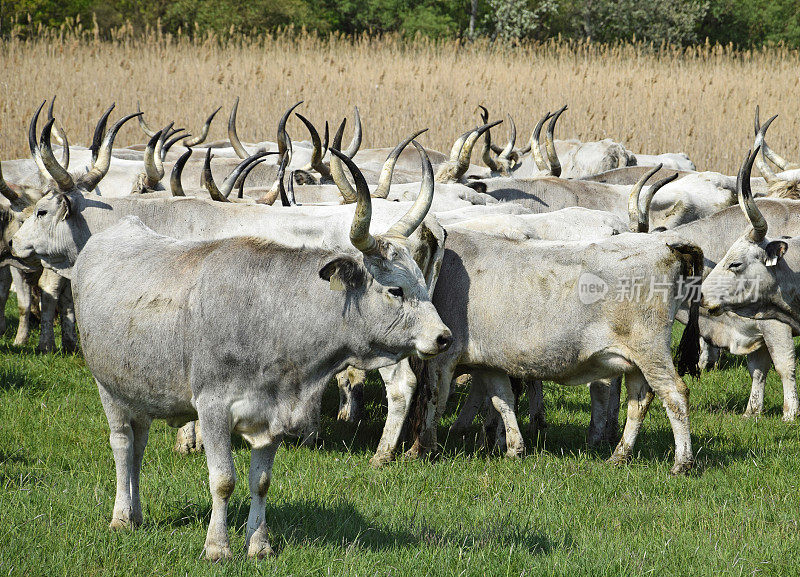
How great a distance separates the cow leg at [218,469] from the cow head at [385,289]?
839 mm

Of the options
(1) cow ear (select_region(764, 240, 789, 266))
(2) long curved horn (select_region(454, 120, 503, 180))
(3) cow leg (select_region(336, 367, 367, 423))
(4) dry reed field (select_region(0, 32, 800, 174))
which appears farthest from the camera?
(4) dry reed field (select_region(0, 32, 800, 174))

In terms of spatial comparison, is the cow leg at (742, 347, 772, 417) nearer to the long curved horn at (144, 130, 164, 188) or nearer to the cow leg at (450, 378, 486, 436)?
the cow leg at (450, 378, 486, 436)

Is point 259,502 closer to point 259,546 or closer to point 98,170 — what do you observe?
point 259,546

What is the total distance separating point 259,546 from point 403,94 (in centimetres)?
1763

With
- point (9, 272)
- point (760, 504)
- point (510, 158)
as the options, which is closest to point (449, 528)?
point (760, 504)

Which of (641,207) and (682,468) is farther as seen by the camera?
(641,207)

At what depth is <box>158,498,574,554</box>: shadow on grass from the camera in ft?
15.7

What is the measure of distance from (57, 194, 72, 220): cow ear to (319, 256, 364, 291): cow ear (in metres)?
3.66

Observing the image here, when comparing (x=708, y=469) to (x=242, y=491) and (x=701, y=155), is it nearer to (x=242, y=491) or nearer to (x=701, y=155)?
(x=242, y=491)

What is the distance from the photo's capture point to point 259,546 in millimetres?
4453

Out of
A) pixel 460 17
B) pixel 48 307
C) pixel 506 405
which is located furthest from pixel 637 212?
pixel 460 17

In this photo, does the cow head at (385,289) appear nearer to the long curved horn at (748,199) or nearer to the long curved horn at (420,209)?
the long curved horn at (420,209)

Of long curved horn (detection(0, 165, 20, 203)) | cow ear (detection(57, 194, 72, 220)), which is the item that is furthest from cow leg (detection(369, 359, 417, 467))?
long curved horn (detection(0, 165, 20, 203))

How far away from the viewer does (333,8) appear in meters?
41.1
